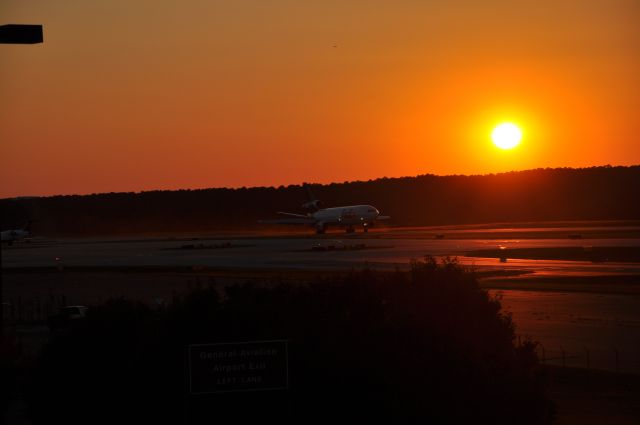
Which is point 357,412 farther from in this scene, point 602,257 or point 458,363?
Answer: point 602,257

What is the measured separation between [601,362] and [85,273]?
49.9 metres

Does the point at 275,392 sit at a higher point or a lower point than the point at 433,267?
lower

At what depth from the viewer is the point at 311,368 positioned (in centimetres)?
1827

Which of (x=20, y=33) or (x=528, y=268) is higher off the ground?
(x=20, y=33)

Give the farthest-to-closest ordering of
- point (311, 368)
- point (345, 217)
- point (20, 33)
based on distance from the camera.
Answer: point (345, 217) < point (311, 368) < point (20, 33)

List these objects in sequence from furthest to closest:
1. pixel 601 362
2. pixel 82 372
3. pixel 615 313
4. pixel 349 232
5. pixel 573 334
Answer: pixel 349 232 < pixel 615 313 < pixel 573 334 < pixel 601 362 < pixel 82 372

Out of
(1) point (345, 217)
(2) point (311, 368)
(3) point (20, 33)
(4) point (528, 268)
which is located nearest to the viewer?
(3) point (20, 33)

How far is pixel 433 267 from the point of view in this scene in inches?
816

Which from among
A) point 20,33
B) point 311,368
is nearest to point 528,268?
point 311,368

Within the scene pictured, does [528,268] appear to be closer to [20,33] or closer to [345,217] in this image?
[20,33]

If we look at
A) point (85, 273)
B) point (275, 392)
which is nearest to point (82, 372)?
point (275, 392)

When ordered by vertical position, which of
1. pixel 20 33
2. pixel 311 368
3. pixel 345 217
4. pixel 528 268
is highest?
pixel 20 33

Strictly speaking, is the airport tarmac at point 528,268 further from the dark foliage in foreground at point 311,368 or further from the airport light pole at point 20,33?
the airport light pole at point 20,33

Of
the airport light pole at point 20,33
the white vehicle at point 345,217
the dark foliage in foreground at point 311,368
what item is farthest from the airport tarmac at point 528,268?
the white vehicle at point 345,217
